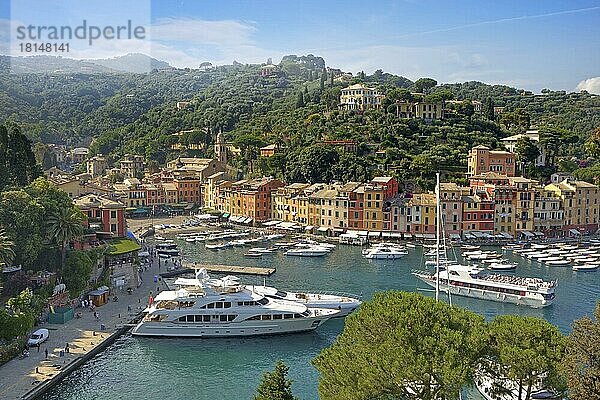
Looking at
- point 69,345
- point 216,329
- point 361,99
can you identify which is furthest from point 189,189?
point 69,345

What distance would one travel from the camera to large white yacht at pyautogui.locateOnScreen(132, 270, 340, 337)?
19906mm

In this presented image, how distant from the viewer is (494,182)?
139 ft

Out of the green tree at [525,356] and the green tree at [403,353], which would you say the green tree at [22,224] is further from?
the green tree at [525,356]

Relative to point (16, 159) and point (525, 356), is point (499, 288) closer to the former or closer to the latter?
point (525, 356)

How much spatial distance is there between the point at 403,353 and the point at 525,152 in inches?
1688

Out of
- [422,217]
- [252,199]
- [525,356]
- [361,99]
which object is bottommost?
[422,217]

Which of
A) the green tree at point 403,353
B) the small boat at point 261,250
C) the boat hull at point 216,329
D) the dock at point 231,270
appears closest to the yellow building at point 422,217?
the small boat at point 261,250

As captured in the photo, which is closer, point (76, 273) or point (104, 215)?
point (76, 273)

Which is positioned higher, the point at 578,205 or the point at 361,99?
the point at 361,99

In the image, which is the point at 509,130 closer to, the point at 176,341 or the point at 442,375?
the point at 176,341

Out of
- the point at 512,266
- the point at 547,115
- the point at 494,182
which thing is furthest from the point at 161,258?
the point at 547,115

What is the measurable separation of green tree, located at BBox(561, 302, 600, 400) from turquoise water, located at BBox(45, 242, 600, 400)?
5.85 m

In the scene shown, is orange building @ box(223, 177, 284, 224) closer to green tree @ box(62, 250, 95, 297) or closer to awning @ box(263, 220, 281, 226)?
awning @ box(263, 220, 281, 226)

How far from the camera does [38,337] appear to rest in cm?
1769
